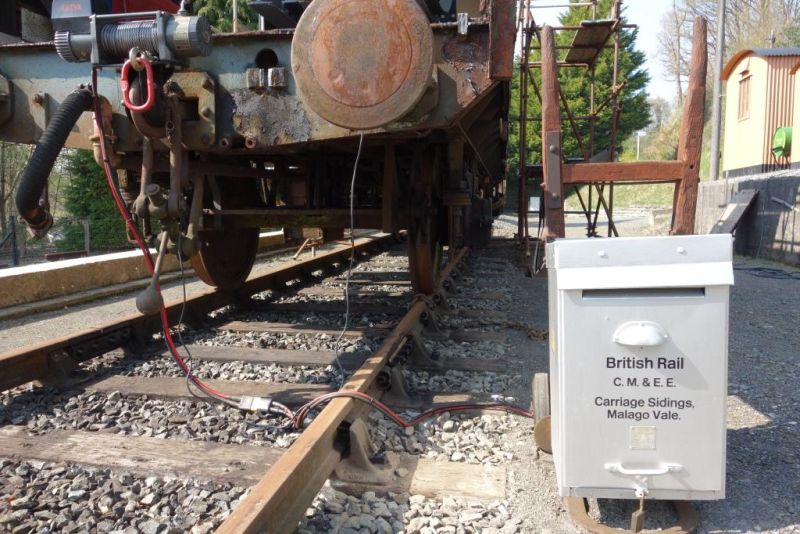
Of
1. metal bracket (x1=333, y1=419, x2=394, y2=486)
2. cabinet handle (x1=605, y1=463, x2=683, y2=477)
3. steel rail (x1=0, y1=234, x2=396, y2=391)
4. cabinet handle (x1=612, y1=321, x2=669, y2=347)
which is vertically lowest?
metal bracket (x1=333, y1=419, x2=394, y2=486)

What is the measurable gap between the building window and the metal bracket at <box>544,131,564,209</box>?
1974 cm

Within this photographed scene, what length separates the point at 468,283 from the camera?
677 centimetres

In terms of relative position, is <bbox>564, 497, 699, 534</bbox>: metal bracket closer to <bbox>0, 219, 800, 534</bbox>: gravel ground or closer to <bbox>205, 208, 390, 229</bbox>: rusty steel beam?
<bbox>0, 219, 800, 534</bbox>: gravel ground

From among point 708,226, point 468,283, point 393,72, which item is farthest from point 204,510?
point 708,226

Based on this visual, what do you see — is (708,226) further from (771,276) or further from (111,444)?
(111,444)

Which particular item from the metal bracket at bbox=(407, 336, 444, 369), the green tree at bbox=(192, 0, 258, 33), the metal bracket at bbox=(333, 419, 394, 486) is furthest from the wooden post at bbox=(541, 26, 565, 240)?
the green tree at bbox=(192, 0, 258, 33)

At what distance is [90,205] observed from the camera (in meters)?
16.6

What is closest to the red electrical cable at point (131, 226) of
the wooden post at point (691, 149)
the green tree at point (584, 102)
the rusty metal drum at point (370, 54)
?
the rusty metal drum at point (370, 54)

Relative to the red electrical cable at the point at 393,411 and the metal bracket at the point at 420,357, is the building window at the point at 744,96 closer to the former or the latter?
the metal bracket at the point at 420,357

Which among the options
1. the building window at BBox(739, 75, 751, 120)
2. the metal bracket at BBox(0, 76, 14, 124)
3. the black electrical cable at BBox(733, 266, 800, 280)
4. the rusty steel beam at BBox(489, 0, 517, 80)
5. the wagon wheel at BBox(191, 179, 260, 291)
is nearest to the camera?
the rusty steel beam at BBox(489, 0, 517, 80)

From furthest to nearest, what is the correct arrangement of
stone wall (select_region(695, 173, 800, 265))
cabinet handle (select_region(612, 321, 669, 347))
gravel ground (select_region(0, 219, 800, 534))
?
stone wall (select_region(695, 173, 800, 265)) → gravel ground (select_region(0, 219, 800, 534)) → cabinet handle (select_region(612, 321, 669, 347))

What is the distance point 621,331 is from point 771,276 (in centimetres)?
799

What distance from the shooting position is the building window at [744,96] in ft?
62.6

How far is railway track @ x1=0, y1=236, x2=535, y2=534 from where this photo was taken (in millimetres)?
1936
